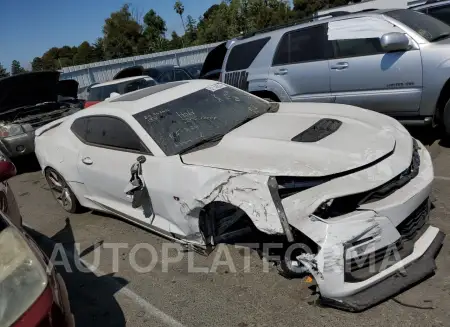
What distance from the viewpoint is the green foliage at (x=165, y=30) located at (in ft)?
127

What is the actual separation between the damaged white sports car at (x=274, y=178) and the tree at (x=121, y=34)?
3609cm

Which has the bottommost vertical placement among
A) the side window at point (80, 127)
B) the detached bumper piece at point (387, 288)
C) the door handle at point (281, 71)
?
the detached bumper piece at point (387, 288)

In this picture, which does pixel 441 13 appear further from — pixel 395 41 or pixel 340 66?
pixel 395 41

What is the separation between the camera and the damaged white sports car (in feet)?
8.58

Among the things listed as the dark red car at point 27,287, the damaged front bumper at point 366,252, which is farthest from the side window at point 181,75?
the dark red car at point 27,287

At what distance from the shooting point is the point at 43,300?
1878 millimetres

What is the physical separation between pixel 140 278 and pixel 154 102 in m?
1.70

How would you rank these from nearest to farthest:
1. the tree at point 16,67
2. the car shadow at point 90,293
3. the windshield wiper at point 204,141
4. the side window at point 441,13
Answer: the car shadow at point 90,293, the windshield wiper at point 204,141, the side window at point 441,13, the tree at point 16,67

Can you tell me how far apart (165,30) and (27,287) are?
48.7 meters

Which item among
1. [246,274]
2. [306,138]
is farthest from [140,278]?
[306,138]

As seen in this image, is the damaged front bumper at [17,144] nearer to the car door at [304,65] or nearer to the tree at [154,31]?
Result: the car door at [304,65]

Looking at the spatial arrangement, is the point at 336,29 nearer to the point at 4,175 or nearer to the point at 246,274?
the point at 246,274

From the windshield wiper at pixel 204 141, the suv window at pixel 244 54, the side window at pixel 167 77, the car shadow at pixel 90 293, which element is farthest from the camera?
the side window at pixel 167 77

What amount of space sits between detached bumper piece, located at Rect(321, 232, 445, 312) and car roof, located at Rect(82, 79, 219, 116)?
8.13 feet
